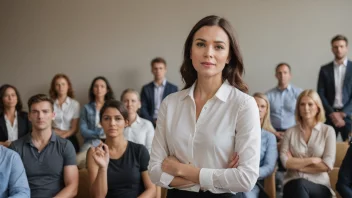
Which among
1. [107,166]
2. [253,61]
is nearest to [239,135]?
[107,166]

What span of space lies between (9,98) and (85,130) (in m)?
0.88

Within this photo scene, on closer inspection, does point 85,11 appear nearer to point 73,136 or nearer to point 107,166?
point 73,136

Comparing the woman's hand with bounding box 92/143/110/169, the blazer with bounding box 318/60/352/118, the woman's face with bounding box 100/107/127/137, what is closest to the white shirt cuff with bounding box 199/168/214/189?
the woman's hand with bounding box 92/143/110/169

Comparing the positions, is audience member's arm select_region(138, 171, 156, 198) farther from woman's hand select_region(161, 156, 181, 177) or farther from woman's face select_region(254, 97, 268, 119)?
woman's face select_region(254, 97, 268, 119)

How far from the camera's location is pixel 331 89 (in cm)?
446

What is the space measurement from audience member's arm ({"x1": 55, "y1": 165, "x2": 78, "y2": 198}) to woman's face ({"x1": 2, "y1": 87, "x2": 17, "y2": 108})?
201 centimetres

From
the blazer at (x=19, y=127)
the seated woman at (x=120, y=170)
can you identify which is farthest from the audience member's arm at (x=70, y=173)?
the blazer at (x=19, y=127)

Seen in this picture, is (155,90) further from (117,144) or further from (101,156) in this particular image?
(101,156)

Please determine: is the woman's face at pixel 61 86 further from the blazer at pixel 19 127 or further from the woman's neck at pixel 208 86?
the woman's neck at pixel 208 86

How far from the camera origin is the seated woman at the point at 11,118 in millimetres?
4195

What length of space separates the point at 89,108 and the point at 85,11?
4.51 ft

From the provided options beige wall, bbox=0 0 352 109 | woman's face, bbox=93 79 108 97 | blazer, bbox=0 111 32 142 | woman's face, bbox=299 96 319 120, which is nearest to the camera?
woman's face, bbox=299 96 319 120

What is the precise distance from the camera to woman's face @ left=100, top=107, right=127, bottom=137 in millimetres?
2615

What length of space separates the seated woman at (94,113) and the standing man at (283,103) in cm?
194
